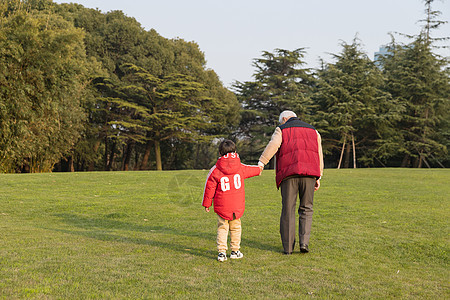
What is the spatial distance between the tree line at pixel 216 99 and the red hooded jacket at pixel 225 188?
2438cm

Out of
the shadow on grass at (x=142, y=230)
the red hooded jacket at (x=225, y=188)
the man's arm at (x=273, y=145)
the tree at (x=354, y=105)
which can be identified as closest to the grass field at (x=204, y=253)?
the shadow on grass at (x=142, y=230)

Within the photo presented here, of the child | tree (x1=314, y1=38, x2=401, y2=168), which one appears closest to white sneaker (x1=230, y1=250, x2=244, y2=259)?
the child

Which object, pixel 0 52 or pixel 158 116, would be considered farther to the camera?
pixel 158 116

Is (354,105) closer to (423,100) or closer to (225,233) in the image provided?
(423,100)

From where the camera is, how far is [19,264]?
4.28m

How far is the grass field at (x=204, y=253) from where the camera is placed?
12.1ft

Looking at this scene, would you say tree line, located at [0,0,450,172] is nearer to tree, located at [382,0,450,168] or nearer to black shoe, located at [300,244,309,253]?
tree, located at [382,0,450,168]

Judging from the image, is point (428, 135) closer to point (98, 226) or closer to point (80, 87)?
point (80, 87)

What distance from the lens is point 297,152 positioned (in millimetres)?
5102

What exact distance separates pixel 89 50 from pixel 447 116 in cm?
3324

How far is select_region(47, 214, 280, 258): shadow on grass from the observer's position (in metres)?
5.50

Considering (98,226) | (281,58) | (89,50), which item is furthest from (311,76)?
(98,226)

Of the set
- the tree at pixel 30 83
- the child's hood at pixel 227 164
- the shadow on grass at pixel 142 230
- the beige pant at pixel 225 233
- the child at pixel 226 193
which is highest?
the tree at pixel 30 83

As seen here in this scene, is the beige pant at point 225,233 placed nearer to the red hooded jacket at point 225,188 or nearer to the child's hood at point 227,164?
the red hooded jacket at point 225,188
